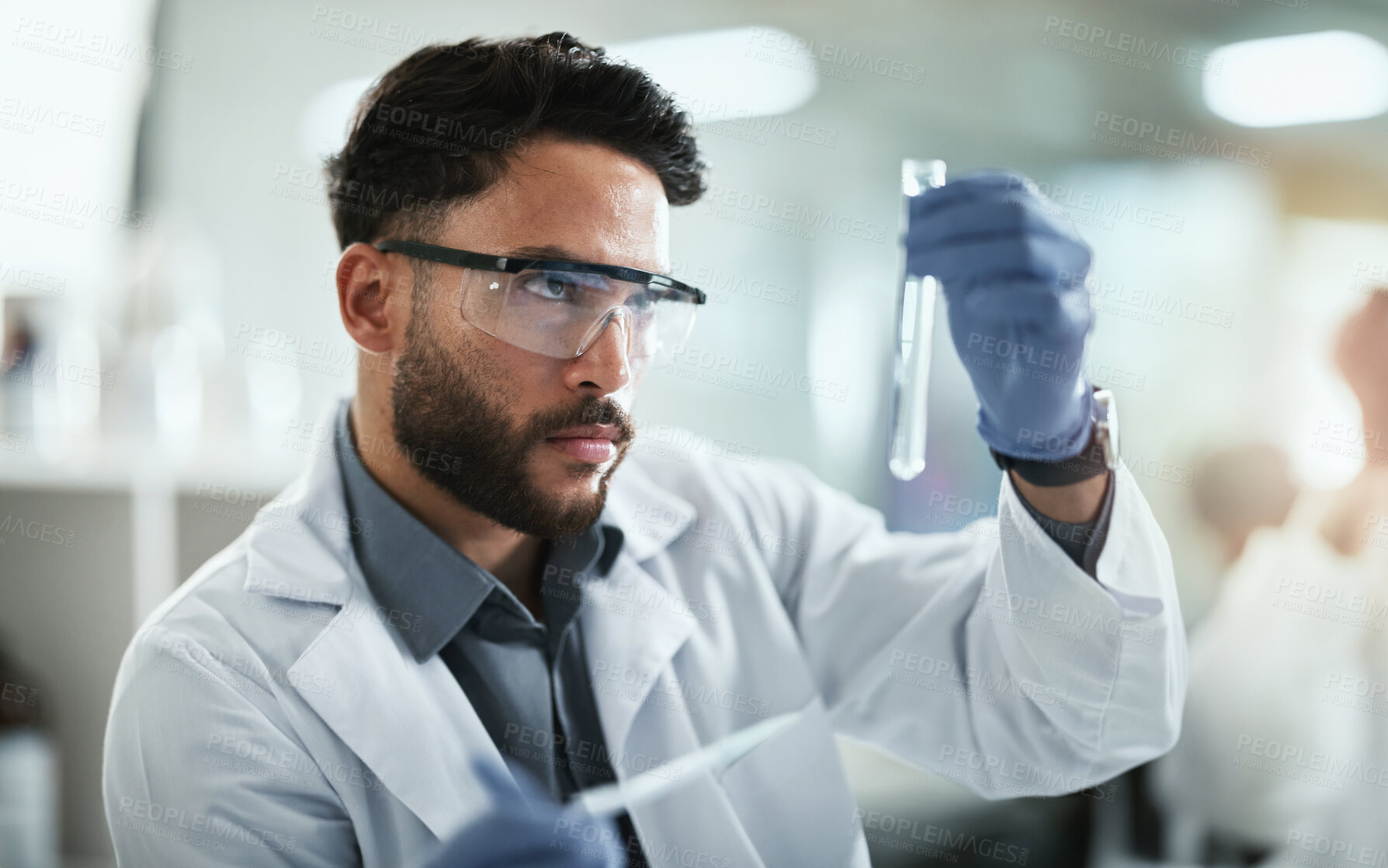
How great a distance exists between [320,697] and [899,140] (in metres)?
1.00

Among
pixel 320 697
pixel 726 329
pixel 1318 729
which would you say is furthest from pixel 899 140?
pixel 320 697

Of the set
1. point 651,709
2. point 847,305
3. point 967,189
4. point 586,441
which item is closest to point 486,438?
point 586,441

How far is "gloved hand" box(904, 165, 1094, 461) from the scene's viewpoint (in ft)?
2.28

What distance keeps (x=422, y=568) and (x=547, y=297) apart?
29 centimetres

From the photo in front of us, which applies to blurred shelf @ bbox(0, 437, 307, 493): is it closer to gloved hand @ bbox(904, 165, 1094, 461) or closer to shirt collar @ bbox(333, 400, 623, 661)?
shirt collar @ bbox(333, 400, 623, 661)

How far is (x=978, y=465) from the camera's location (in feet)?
3.23

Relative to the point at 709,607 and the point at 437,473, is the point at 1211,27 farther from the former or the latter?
the point at 437,473

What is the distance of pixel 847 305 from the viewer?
1.21m

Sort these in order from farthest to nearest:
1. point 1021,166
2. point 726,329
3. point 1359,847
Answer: point 726,329, point 1021,166, point 1359,847

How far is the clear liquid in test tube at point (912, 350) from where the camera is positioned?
695 mm

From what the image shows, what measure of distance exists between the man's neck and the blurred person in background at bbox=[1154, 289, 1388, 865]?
80 centimetres

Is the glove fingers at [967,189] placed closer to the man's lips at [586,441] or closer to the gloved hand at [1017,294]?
Answer: the gloved hand at [1017,294]

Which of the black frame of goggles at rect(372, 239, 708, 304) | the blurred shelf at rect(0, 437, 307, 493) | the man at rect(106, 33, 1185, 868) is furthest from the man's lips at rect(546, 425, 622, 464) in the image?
the blurred shelf at rect(0, 437, 307, 493)

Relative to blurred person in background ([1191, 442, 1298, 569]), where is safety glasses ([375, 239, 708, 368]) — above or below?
above
